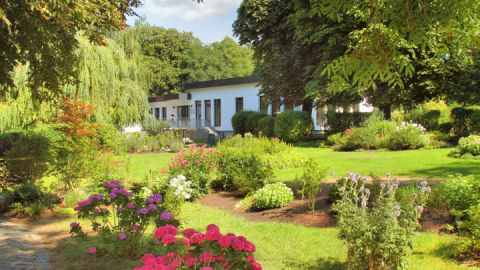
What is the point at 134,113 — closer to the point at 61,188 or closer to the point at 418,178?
the point at 61,188

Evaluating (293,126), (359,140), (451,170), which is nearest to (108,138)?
(293,126)

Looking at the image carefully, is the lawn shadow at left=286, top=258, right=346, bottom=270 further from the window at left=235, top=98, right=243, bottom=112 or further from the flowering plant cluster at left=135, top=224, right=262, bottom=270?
the window at left=235, top=98, right=243, bottom=112

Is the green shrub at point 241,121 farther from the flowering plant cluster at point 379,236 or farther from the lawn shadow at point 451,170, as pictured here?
the flowering plant cluster at point 379,236

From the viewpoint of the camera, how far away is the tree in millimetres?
4805

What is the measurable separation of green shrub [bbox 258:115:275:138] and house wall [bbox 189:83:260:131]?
6448 millimetres

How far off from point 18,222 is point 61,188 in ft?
8.29

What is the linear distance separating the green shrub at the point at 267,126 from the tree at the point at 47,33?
22270 mm

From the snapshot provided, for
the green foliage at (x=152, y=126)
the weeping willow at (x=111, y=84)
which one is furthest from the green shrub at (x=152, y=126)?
the weeping willow at (x=111, y=84)

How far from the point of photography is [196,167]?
10539mm

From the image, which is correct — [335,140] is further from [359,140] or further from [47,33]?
[47,33]

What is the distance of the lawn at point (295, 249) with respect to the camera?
17.6 feet

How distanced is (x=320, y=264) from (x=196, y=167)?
553 centimetres

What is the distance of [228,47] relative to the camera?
69688 mm

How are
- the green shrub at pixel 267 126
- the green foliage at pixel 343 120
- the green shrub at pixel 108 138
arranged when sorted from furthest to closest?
1. the green shrub at pixel 267 126
2. the green foliage at pixel 343 120
3. the green shrub at pixel 108 138
